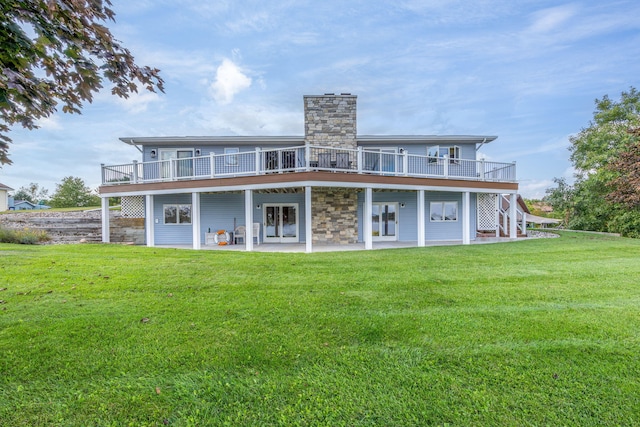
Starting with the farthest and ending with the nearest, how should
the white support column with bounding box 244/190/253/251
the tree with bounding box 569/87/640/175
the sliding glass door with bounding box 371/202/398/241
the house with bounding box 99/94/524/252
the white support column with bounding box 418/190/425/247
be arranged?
the tree with bounding box 569/87/640/175
the sliding glass door with bounding box 371/202/398/241
the house with bounding box 99/94/524/252
the white support column with bounding box 418/190/425/247
the white support column with bounding box 244/190/253/251

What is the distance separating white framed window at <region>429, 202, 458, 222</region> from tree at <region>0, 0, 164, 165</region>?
1431 cm

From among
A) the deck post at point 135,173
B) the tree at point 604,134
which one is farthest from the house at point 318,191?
the tree at point 604,134

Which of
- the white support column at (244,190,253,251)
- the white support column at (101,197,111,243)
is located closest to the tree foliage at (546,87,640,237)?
the white support column at (244,190,253,251)

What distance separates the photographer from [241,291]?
5.15 metres

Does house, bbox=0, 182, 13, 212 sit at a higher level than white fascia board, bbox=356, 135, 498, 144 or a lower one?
lower

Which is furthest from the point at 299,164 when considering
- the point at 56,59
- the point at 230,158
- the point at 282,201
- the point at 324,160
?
the point at 56,59

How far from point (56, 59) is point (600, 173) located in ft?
89.7

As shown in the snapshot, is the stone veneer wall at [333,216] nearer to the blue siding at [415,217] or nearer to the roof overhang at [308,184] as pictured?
the blue siding at [415,217]

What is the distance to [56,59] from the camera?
3611 mm

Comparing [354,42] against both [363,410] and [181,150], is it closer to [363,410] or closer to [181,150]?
[181,150]

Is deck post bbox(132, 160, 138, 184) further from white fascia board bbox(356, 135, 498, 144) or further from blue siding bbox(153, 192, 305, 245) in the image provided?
white fascia board bbox(356, 135, 498, 144)

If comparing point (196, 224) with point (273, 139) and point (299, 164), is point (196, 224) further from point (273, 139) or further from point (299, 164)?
point (273, 139)

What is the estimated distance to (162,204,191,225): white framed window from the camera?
599 inches

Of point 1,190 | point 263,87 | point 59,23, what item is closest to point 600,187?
point 263,87
